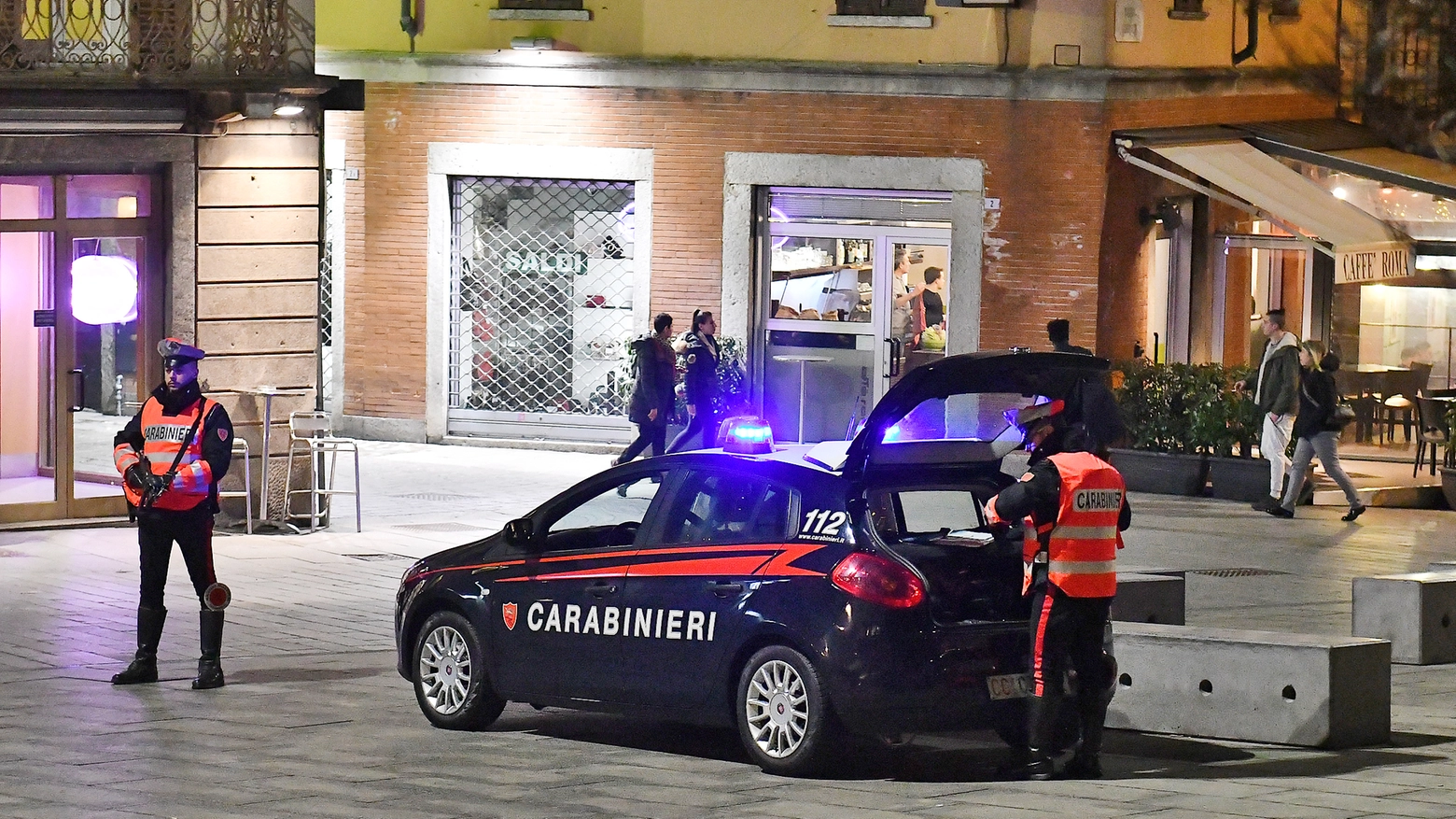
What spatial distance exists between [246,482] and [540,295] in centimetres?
818

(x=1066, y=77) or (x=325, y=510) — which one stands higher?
(x=1066, y=77)

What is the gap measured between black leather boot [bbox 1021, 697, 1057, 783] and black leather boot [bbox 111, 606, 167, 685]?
184 inches

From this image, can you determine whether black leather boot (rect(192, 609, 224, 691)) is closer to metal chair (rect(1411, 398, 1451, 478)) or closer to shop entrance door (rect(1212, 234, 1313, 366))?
metal chair (rect(1411, 398, 1451, 478))

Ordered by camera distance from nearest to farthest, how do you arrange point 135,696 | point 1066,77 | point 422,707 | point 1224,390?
point 422,707, point 135,696, point 1224,390, point 1066,77

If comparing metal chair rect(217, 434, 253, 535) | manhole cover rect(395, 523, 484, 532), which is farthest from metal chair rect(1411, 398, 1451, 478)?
metal chair rect(217, 434, 253, 535)

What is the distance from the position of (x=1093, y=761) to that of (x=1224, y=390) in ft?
39.7

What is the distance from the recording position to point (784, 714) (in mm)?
8680

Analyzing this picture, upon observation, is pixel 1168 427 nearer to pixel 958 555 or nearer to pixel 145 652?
pixel 145 652

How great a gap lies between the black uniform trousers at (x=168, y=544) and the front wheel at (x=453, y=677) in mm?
1639

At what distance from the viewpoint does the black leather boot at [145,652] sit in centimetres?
1091

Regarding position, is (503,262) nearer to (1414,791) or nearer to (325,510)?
(325,510)

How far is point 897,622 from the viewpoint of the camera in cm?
841

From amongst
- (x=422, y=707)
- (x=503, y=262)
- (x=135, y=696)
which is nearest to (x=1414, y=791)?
(x=422, y=707)

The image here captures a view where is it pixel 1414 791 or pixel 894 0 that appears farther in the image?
pixel 894 0
